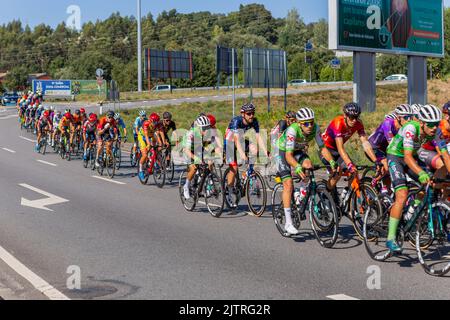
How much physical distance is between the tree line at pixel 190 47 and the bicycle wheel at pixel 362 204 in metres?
77.5

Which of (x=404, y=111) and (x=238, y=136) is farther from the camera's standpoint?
(x=238, y=136)

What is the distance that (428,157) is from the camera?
25.4ft

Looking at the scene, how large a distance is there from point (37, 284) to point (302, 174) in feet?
12.5

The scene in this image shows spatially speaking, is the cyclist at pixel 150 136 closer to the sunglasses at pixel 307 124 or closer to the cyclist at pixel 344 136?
the cyclist at pixel 344 136

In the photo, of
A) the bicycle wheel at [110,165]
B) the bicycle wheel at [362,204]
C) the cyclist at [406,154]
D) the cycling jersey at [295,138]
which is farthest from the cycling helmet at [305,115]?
the bicycle wheel at [110,165]

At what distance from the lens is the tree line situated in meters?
96.2

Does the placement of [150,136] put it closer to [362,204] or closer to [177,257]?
[177,257]

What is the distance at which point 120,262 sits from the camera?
318 inches

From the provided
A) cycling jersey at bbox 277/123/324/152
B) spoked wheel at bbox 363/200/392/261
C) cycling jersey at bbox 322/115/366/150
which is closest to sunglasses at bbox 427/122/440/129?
spoked wheel at bbox 363/200/392/261

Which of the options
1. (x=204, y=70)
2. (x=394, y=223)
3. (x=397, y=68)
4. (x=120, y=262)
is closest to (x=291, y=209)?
(x=394, y=223)

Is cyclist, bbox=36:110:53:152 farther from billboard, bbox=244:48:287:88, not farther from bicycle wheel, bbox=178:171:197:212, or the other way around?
bicycle wheel, bbox=178:171:197:212

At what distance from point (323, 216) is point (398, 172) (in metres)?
1.56

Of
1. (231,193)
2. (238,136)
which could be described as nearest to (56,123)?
(231,193)
